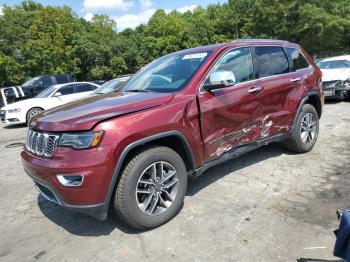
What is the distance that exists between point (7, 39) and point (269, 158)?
107 ft

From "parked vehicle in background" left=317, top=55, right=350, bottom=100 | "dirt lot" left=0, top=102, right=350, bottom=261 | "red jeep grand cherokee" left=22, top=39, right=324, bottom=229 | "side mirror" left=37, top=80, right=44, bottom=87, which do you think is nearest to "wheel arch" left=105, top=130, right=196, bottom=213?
"red jeep grand cherokee" left=22, top=39, right=324, bottom=229

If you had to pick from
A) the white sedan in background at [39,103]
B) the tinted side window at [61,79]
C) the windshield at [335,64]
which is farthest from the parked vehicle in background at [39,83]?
the windshield at [335,64]

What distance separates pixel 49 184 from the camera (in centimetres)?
338

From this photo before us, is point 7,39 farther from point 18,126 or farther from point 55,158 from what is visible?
point 55,158

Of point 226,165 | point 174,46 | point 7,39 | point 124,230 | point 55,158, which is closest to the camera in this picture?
point 55,158

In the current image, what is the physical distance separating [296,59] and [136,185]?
3.61 meters

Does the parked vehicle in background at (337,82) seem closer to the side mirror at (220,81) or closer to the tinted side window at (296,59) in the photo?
the tinted side window at (296,59)

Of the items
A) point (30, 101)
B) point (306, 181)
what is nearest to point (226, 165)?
point (306, 181)

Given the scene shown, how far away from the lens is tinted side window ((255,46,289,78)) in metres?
4.94

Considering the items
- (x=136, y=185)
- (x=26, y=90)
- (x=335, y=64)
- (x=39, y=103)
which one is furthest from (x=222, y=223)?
(x=26, y=90)

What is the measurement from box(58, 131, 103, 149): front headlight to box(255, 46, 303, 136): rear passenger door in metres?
2.38

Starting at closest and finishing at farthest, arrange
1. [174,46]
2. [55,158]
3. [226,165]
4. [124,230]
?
[55,158], [124,230], [226,165], [174,46]

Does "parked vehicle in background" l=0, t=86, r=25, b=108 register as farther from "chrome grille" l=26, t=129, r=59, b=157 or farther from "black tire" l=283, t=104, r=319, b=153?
"black tire" l=283, t=104, r=319, b=153

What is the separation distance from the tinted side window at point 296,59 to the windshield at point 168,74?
6.04ft
